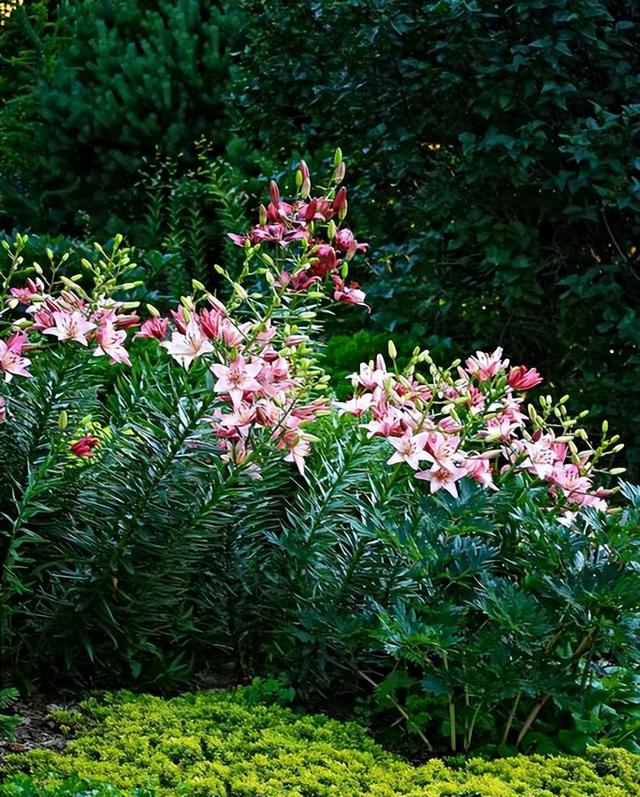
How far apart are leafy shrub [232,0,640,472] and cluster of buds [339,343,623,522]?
6.66 feet

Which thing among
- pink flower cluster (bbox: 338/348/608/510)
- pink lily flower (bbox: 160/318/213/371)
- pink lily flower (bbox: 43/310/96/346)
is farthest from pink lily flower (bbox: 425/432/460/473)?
pink lily flower (bbox: 43/310/96/346)

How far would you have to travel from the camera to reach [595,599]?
8.54 feet

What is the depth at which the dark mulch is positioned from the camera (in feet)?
8.88

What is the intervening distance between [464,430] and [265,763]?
100cm

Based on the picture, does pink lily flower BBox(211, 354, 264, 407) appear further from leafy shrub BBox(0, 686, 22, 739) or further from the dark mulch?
the dark mulch

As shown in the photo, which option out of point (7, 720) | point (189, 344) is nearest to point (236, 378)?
point (189, 344)

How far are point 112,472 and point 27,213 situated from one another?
22.5ft

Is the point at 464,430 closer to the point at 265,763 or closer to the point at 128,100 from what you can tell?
the point at 265,763

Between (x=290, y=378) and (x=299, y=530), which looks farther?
(x=299, y=530)

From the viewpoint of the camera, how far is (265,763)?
2590 mm

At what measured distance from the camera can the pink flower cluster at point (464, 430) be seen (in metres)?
2.77

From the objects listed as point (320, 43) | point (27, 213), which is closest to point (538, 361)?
point (320, 43)

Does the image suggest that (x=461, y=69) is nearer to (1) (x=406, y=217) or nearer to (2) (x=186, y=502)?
(1) (x=406, y=217)

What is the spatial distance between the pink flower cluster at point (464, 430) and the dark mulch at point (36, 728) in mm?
1089
